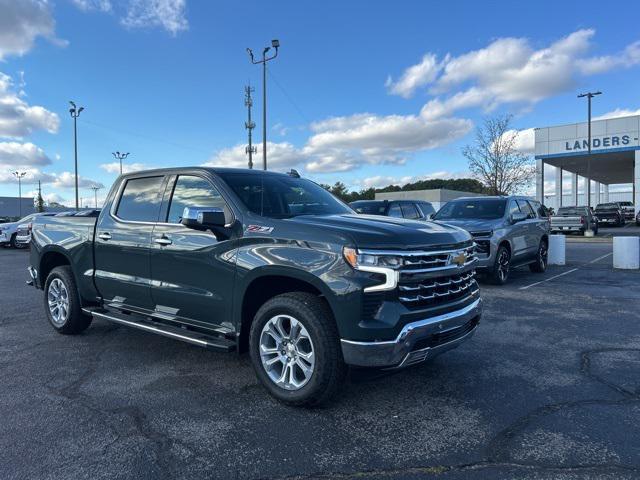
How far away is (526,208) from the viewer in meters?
11.4

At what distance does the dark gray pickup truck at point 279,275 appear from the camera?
136 inches

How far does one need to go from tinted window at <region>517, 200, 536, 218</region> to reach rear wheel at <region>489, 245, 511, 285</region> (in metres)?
1.64

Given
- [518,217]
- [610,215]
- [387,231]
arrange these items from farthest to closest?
[610,215] < [518,217] < [387,231]

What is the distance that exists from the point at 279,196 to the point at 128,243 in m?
1.66

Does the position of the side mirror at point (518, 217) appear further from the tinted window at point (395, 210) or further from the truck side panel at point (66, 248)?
the truck side panel at point (66, 248)

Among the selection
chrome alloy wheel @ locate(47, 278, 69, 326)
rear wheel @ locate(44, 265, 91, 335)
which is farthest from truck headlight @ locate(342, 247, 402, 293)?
chrome alloy wheel @ locate(47, 278, 69, 326)

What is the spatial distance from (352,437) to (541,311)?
4.98 m

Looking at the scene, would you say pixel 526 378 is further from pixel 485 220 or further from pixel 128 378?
pixel 485 220

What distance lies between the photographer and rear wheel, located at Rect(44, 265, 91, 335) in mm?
5801

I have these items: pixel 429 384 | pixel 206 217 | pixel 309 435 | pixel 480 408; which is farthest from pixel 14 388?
pixel 480 408

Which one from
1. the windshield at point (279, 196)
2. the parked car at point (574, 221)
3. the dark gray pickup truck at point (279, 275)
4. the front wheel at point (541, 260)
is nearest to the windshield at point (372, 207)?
the front wheel at point (541, 260)

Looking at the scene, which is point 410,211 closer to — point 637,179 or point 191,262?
point 191,262

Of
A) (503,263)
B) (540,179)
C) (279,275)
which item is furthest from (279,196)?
(540,179)

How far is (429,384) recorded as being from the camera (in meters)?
4.32
